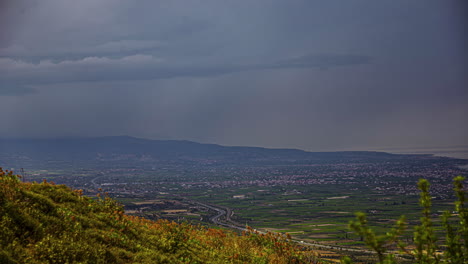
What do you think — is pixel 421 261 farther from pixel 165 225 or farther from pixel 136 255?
pixel 165 225

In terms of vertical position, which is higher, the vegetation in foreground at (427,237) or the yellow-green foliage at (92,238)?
the vegetation in foreground at (427,237)

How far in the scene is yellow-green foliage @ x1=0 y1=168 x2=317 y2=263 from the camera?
9.23 metres

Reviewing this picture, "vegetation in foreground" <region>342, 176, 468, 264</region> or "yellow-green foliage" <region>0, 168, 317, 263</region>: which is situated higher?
"vegetation in foreground" <region>342, 176, 468, 264</region>

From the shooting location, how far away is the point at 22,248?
874 cm

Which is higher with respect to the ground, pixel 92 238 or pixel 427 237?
pixel 427 237

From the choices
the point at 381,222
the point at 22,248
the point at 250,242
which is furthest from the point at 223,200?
the point at 22,248

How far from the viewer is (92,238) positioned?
36.1 ft

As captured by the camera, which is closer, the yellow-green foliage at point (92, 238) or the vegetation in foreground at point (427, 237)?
the vegetation in foreground at point (427, 237)

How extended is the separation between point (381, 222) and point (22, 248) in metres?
90.2

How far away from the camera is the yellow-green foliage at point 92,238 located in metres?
9.23

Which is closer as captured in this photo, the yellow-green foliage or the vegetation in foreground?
the vegetation in foreground

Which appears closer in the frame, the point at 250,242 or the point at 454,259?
the point at 454,259

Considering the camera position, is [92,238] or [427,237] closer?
[427,237]

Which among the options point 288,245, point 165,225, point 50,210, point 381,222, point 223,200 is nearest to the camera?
point 50,210
